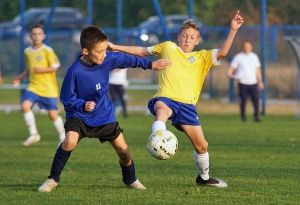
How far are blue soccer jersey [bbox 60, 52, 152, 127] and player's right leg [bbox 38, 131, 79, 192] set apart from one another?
23 centimetres

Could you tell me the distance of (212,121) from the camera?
19.2 metres

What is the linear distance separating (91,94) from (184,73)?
1.18 m

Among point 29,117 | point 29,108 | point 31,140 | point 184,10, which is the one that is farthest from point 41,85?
point 184,10

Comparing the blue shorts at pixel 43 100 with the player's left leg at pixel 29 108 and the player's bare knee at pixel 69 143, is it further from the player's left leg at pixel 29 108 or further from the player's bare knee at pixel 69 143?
the player's bare knee at pixel 69 143

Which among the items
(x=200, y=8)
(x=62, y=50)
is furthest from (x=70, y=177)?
(x=200, y=8)

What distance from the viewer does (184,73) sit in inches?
322

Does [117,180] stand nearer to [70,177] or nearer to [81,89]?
[70,177]

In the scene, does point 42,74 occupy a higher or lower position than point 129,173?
higher

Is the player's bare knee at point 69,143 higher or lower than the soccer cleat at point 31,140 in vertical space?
higher

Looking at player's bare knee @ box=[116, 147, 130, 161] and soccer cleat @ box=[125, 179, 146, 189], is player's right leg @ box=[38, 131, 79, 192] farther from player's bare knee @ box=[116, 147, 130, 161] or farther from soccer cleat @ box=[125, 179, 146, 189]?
soccer cleat @ box=[125, 179, 146, 189]

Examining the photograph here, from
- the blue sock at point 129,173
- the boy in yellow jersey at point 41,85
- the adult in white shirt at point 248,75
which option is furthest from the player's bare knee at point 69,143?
the adult in white shirt at point 248,75

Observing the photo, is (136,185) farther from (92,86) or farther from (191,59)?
(191,59)

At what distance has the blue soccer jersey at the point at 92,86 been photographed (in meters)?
7.38

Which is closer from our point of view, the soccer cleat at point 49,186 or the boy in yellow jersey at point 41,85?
the soccer cleat at point 49,186
